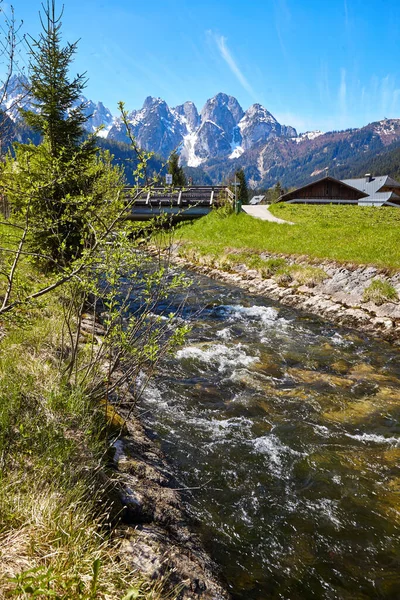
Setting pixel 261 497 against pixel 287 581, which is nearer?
pixel 287 581

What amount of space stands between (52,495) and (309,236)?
20.2m

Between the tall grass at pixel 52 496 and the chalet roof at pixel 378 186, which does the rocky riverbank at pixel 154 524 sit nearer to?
the tall grass at pixel 52 496

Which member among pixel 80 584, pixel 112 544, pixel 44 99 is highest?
pixel 44 99

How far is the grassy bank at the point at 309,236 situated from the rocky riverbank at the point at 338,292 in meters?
0.65

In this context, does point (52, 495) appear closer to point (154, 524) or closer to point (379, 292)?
point (154, 524)

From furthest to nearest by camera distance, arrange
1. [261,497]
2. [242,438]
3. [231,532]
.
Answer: [242,438] → [261,497] → [231,532]

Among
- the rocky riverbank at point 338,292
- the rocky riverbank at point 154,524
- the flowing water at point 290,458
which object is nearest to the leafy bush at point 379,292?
the rocky riverbank at point 338,292

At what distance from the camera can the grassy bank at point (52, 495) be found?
2158mm

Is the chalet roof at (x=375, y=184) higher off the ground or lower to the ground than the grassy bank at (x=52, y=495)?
higher

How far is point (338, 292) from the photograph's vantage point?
1389 cm

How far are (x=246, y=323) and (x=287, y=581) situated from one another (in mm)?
8790

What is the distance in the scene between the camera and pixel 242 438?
5.77 meters

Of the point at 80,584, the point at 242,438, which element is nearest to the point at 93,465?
the point at 80,584

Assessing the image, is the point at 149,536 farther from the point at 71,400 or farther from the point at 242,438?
the point at 242,438
